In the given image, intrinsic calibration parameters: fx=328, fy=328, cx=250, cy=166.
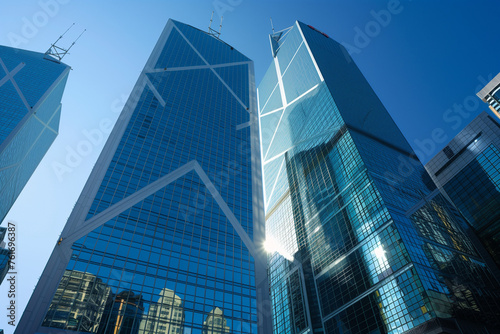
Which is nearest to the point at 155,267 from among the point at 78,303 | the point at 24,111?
the point at 78,303

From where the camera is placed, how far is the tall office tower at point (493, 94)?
63.8m

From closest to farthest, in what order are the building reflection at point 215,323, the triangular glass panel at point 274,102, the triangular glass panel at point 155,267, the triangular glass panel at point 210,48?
the triangular glass panel at point 155,267
the building reflection at point 215,323
the triangular glass panel at point 210,48
the triangular glass panel at point 274,102

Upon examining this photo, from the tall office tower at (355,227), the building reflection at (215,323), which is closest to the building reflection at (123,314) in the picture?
the building reflection at (215,323)

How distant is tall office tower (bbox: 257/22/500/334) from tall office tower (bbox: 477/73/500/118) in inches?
687

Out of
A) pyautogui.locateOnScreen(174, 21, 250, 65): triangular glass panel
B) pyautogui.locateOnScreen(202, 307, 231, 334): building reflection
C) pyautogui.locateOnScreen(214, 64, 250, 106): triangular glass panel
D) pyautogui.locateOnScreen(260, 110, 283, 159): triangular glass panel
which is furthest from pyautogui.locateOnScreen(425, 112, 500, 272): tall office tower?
pyautogui.locateOnScreen(174, 21, 250, 65): triangular glass panel

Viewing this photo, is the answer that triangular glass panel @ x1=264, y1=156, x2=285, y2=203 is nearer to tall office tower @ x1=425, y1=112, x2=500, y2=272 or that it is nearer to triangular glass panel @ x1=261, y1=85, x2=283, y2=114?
triangular glass panel @ x1=261, y1=85, x2=283, y2=114

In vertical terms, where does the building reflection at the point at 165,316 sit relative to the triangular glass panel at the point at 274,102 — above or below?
below

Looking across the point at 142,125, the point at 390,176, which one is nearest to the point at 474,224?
the point at 390,176

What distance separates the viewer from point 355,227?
170ft

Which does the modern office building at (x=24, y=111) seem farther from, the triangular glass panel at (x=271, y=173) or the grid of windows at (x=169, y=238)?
the triangular glass panel at (x=271, y=173)

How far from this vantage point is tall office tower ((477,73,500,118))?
63.8m

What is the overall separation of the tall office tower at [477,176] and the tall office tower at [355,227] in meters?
5.61

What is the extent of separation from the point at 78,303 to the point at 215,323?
12.0 metres

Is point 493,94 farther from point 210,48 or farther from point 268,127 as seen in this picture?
point 210,48
